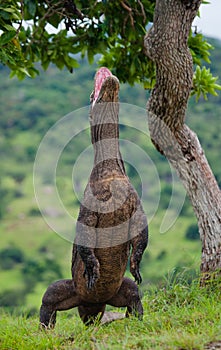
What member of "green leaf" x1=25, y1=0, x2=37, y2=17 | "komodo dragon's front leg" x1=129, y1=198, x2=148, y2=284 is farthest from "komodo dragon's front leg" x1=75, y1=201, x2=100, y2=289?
"green leaf" x1=25, y1=0, x2=37, y2=17

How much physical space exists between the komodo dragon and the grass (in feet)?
0.96

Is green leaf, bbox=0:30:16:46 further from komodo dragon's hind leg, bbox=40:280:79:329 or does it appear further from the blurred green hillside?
the blurred green hillside

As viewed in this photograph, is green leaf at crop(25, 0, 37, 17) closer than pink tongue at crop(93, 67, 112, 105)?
No

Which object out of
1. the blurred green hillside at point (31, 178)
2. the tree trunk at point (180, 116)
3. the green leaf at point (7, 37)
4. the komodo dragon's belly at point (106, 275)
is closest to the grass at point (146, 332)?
the komodo dragon's belly at point (106, 275)

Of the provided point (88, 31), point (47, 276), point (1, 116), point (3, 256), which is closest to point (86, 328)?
point (88, 31)

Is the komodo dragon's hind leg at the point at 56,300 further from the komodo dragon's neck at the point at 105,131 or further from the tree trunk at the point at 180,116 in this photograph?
the tree trunk at the point at 180,116

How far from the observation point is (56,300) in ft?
14.4

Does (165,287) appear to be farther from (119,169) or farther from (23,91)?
(23,91)

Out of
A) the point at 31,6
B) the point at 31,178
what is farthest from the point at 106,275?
the point at 31,178

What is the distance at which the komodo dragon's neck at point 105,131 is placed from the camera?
4.04 m

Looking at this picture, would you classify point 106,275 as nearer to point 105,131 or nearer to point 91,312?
point 91,312

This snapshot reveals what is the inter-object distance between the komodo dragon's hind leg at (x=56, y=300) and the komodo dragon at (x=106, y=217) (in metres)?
0.11

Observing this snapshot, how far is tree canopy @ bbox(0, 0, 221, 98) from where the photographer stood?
5.80 m

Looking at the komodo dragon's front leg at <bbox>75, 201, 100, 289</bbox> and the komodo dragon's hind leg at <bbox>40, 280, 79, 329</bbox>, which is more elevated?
the komodo dragon's front leg at <bbox>75, 201, 100, 289</bbox>
